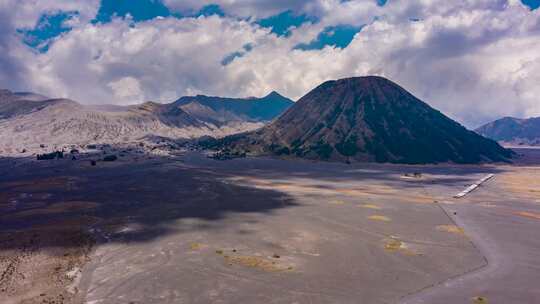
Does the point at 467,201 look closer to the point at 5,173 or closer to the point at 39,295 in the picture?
the point at 39,295

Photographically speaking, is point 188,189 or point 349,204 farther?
point 188,189

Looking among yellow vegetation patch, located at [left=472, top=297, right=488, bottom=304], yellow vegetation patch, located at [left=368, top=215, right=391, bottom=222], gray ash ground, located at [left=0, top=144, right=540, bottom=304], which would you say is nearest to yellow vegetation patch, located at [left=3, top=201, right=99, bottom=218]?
gray ash ground, located at [left=0, top=144, right=540, bottom=304]

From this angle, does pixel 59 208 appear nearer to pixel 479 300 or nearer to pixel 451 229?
pixel 451 229

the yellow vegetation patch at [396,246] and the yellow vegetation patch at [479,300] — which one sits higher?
the yellow vegetation patch at [396,246]

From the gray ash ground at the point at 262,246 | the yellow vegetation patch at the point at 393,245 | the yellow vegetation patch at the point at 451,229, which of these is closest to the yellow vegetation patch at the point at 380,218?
the gray ash ground at the point at 262,246

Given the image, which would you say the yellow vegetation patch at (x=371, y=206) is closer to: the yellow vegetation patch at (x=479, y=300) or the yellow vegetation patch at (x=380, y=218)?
the yellow vegetation patch at (x=380, y=218)

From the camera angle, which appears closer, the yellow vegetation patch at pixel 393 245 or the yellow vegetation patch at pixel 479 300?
the yellow vegetation patch at pixel 479 300

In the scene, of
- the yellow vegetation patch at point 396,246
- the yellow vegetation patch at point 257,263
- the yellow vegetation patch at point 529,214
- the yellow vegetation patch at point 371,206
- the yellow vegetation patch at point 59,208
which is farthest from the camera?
the yellow vegetation patch at point 371,206

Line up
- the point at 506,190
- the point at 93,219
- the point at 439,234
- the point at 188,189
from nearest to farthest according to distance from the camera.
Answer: the point at 439,234 < the point at 93,219 < the point at 188,189 < the point at 506,190

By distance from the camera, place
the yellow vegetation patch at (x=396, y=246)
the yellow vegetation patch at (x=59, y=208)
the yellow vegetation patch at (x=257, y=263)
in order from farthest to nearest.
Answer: the yellow vegetation patch at (x=59, y=208) < the yellow vegetation patch at (x=396, y=246) < the yellow vegetation patch at (x=257, y=263)

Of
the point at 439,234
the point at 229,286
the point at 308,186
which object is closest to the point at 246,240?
the point at 229,286
